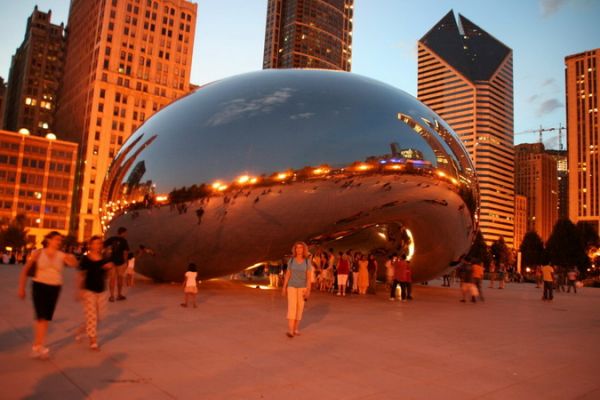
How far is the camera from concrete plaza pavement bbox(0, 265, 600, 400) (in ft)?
14.8

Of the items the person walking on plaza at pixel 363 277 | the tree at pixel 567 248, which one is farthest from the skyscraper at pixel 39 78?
the person walking on plaza at pixel 363 277

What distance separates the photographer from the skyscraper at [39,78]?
4811 inches

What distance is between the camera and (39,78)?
412 ft

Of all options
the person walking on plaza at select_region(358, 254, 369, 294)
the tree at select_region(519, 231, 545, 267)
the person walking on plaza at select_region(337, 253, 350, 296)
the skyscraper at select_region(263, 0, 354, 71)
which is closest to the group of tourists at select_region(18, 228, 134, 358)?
the person walking on plaza at select_region(337, 253, 350, 296)

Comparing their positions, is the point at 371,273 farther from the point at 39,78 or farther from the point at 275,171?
the point at 39,78

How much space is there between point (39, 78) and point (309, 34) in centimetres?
8340

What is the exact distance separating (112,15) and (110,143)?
24141 millimetres

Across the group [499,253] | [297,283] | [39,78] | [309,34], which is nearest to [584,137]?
[499,253]

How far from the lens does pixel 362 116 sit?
11555 mm

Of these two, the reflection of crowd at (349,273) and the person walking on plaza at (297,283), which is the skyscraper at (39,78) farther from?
the person walking on plaza at (297,283)

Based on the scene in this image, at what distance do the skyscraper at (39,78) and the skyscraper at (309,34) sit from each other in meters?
64.1

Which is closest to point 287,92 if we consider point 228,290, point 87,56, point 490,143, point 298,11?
point 228,290

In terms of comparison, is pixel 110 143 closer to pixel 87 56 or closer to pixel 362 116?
pixel 87 56

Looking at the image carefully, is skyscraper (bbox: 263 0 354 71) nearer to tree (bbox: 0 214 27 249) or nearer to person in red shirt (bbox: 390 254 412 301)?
tree (bbox: 0 214 27 249)
